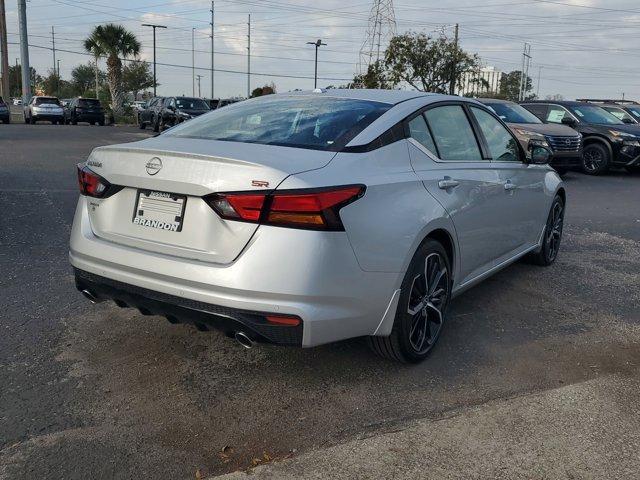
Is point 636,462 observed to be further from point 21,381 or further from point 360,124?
point 21,381

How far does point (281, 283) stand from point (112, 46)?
1814 inches

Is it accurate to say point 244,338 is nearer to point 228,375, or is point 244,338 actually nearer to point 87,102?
point 228,375

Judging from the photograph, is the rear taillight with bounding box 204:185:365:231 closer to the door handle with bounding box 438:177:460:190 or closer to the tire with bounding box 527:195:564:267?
the door handle with bounding box 438:177:460:190

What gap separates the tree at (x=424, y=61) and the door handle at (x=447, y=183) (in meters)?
34.3

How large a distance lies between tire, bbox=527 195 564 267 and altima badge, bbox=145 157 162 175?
4088 millimetres

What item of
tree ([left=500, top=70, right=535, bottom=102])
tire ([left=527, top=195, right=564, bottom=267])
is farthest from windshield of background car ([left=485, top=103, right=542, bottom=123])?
tree ([left=500, top=70, right=535, bottom=102])

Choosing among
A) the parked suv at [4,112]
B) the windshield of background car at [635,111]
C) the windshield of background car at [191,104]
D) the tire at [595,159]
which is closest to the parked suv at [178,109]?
the windshield of background car at [191,104]

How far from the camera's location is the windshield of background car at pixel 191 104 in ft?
89.4

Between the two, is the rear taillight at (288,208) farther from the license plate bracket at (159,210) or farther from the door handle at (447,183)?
the door handle at (447,183)

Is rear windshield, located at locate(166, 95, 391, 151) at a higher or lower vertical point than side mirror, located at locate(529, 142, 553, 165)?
higher

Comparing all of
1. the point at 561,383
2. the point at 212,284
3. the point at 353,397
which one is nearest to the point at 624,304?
the point at 561,383

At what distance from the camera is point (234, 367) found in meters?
3.71

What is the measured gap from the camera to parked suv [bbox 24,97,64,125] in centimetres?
3650

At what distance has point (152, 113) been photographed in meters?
31.0
